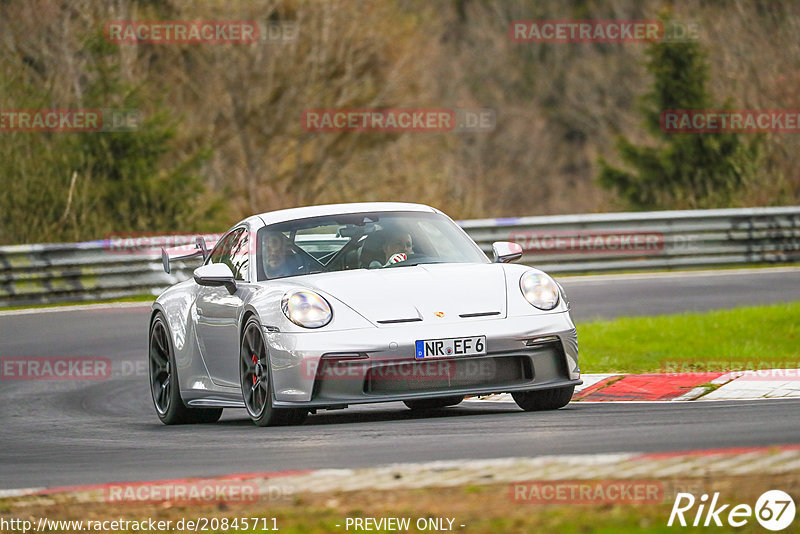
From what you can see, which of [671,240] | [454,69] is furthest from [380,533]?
[454,69]

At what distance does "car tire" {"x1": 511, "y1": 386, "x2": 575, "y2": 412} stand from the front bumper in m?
0.64

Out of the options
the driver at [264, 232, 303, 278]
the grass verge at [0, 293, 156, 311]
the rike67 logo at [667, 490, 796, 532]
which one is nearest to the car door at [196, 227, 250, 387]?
the driver at [264, 232, 303, 278]

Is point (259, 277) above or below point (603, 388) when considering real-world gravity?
above

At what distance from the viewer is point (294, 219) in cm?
1003

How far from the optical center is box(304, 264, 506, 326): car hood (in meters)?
8.68

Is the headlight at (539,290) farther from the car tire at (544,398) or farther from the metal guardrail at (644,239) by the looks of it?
the metal guardrail at (644,239)

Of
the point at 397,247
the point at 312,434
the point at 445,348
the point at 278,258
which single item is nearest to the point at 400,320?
the point at 445,348

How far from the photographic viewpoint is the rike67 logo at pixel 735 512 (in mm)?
4836

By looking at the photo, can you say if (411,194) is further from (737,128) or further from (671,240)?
(671,240)

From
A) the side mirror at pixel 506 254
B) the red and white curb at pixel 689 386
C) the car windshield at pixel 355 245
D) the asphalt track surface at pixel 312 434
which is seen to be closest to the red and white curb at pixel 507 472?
the asphalt track surface at pixel 312 434

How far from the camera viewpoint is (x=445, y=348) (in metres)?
8.53

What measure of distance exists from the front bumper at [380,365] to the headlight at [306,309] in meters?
0.08

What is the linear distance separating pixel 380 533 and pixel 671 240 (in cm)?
1838

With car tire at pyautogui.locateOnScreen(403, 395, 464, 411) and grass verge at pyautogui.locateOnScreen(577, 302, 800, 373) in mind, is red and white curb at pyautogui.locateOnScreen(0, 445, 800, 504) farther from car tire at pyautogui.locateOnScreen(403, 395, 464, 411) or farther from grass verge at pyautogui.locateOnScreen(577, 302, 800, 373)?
grass verge at pyautogui.locateOnScreen(577, 302, 800, 373)
